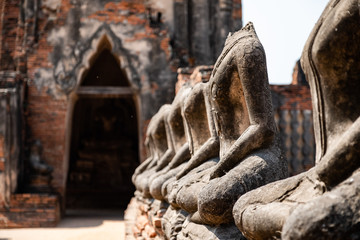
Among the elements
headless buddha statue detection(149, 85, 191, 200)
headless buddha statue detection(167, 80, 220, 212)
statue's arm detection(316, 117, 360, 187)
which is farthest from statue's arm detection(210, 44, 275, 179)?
headless buddha statue detection(149, 85, 191, 200)

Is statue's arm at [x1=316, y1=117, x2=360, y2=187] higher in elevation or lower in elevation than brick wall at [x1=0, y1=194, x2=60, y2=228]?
higher

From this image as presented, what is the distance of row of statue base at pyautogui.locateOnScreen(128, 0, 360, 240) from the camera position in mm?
1613

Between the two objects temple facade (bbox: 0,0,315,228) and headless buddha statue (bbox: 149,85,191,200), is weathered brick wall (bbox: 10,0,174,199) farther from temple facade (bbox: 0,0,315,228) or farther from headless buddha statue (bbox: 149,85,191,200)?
headless buddha statue (bbox: 149,85,191,200)

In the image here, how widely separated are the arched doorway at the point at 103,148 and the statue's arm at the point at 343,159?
11031 millimetres

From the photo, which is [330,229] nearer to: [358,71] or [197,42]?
[358,71]

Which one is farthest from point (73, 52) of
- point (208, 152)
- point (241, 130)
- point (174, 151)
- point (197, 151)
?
point (241, 130)

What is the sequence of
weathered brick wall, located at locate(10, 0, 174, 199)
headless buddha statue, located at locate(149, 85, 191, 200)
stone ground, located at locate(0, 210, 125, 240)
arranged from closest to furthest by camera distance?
headless buddha statue, located at locate(149, 85, 191, 200) → stone ground, located at locate(0, 210, 125, 240) → weathered brick wall, located at locate(10, 0, 174, 199)

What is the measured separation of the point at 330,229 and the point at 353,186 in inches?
7.2

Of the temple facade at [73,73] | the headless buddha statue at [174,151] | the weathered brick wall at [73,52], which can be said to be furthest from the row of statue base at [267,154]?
the weathered brick wall at [73,52]

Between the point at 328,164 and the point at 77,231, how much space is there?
6.63 metres

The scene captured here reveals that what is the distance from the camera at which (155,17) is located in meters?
10.1

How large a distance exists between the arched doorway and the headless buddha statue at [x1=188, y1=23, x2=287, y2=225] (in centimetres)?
954

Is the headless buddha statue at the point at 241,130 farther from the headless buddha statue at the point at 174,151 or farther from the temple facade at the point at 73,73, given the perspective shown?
the temple facade at the point at 73,73

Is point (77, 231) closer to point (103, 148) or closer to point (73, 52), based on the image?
point (73, 52)
